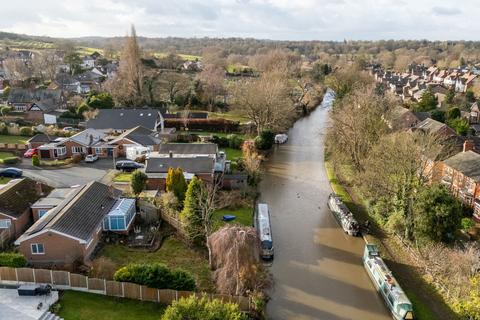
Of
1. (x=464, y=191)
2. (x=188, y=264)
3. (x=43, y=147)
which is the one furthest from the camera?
(x=43, y=147)

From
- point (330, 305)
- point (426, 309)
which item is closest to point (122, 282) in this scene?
point (330, 305)

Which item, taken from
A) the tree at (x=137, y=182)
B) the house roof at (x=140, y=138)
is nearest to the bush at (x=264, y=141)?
the house roof at (x=140, y=138)

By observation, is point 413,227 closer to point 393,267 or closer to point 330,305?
point 393,267

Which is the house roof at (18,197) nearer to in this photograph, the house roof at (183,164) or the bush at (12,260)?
the bush at (12,260)

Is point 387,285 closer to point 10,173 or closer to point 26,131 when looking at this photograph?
point 10,173

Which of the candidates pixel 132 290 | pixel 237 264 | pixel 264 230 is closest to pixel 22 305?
pixel 132 290

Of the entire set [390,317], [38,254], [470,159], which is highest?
[470,159]
